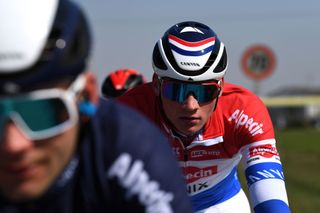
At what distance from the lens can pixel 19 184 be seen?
243cm

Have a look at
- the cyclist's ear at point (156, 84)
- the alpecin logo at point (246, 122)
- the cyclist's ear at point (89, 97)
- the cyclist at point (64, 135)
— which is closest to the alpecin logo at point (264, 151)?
the alpecin logo at point (246, 122)

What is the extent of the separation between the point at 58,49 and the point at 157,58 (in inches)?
132

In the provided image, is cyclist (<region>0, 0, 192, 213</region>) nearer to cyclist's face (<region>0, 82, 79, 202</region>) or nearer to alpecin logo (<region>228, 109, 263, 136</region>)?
cyclist's face (<region>0, 82, 79, 202</region>)

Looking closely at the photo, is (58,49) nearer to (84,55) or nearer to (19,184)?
(84,55)

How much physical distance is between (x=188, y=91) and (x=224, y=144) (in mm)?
496

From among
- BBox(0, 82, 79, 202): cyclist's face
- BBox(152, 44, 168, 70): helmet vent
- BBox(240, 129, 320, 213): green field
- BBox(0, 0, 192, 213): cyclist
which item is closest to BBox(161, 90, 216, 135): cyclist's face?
BBox(152, 44, 168, 70): helmet vent

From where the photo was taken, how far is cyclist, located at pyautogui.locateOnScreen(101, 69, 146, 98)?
329 inches

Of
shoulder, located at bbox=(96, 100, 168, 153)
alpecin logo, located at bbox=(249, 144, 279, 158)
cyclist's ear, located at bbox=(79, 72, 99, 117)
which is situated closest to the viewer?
cyclist's ear, located at bbox=(79, 72, 99, 117)

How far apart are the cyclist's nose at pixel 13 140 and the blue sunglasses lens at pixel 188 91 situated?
2995 millimetres

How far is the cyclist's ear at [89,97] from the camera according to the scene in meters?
2.65

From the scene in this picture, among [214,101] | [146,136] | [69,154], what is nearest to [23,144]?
[69,154]

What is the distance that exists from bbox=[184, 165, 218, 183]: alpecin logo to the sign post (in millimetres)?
11520

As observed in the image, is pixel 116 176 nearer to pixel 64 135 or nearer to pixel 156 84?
pixel 64 135

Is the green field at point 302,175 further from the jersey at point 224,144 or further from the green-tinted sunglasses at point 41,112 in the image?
the green-tinted sunglasses at point 41,112
